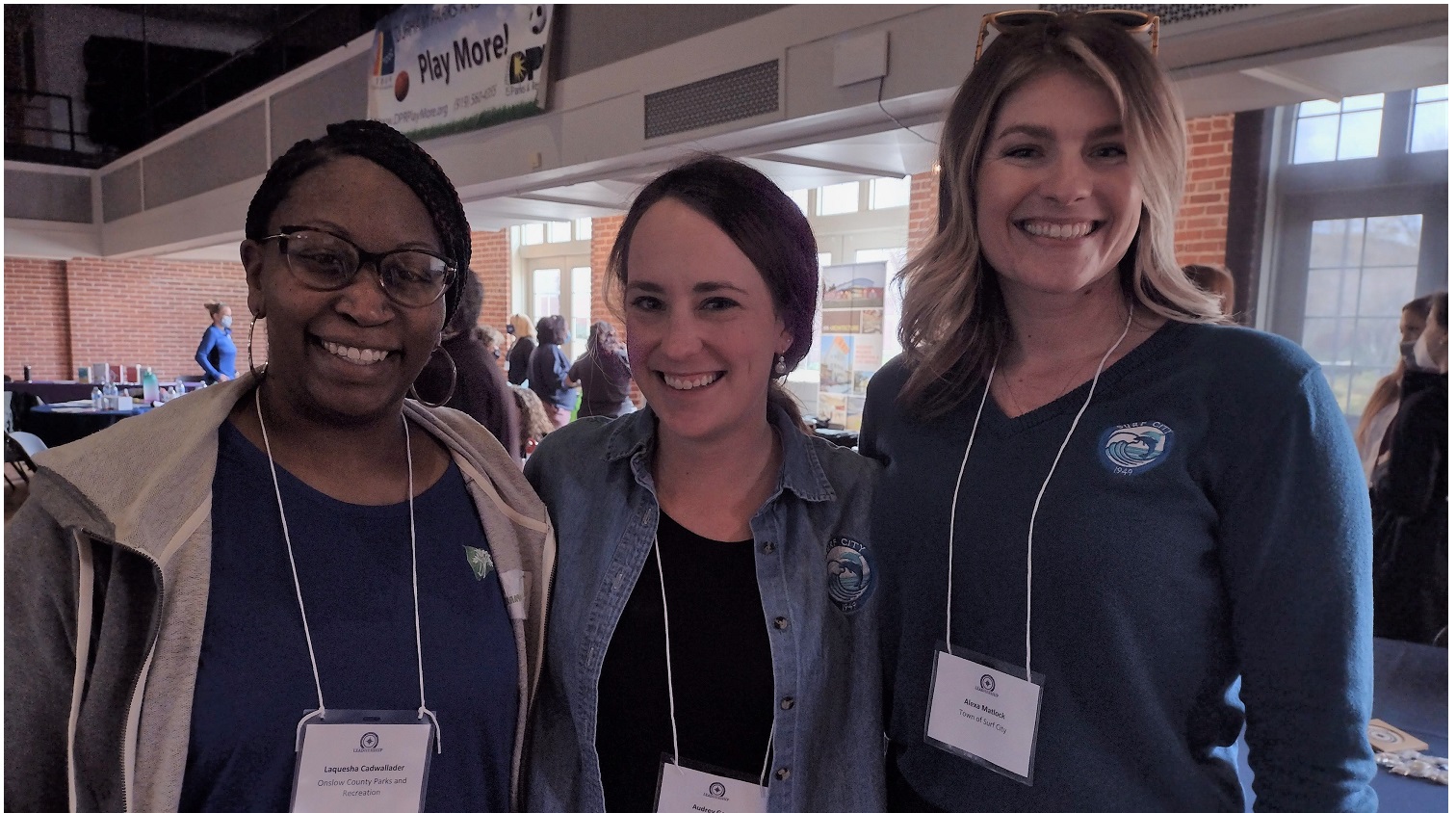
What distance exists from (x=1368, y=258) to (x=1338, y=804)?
498 centimetres

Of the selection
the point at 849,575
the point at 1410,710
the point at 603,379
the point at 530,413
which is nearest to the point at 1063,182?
the point at 849,575

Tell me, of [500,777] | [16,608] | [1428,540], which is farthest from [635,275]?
[1428,540]

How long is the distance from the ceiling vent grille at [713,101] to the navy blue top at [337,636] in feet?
10.0

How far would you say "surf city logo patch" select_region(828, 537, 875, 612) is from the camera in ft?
4.46

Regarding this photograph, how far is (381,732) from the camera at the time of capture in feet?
3.69

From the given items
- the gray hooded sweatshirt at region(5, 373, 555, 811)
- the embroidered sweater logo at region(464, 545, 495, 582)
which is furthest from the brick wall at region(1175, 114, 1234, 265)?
the gray hooded sweatshirt at region(5, 373, 555, 811)

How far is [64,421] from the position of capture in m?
7.33

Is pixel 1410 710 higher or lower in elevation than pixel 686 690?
lower

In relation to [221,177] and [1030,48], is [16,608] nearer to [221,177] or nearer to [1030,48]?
[1030,48]

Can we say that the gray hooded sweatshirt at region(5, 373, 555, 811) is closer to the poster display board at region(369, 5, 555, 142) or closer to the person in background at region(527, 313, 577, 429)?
the poster display board at region(369, 5, 555, 142)

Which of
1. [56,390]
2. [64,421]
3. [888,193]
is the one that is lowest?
[64,421]

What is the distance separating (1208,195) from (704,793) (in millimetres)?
5148

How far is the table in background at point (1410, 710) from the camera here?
1.67m

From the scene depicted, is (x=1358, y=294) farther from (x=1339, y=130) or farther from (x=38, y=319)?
(x=38, y=319)
